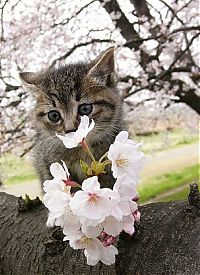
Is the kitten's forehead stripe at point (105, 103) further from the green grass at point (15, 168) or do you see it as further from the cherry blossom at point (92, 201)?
the cherry blossom at point (92, 201)

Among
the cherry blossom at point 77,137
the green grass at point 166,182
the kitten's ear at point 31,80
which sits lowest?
the green grass at point 166,182

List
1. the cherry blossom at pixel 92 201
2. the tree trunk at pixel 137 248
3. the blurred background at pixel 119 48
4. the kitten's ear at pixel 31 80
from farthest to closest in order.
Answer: the blurred background at pixel 119 48 < the kitten's ear at pixel 31 80 < the tree trunk at pixel 137 248 < the cherry blossom at pixel 92 201

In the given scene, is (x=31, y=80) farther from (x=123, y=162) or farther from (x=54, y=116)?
(x=123, y=162)

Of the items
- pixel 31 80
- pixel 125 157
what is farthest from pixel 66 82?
pixel 125 157

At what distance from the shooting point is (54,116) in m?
2.13

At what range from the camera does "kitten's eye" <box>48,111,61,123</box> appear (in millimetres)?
2109

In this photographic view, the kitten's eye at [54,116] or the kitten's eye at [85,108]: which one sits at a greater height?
the kitten's eye at [54,116]

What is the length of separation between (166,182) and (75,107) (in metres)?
→ 7.31

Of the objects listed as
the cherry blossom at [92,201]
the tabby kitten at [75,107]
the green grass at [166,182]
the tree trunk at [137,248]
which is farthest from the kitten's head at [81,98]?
the green grass at [166,182]

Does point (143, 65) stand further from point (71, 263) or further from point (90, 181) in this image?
point (90, 181)

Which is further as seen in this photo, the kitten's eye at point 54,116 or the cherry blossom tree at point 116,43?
the cherry blossom tree at point 116,43

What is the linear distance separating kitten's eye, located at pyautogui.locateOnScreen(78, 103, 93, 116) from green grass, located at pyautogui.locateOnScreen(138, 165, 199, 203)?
563cm

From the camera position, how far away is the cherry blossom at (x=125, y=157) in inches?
40.9

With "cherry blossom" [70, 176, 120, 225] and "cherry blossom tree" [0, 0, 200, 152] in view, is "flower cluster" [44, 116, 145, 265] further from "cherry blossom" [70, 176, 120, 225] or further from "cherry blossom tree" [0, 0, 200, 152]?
"cherry blossom tree" [0, 0, 200, 152]
